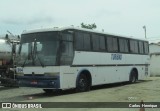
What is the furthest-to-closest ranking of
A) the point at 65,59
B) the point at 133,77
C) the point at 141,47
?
the point at 141,47 → the point at 133,77 → the point at 65,59

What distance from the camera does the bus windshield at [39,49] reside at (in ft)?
62.8

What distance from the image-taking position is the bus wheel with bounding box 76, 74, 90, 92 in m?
20.7

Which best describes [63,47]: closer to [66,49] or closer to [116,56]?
[66,49]

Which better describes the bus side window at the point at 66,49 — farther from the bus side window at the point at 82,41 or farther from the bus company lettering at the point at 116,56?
the bus company lettering at the point at 116,56

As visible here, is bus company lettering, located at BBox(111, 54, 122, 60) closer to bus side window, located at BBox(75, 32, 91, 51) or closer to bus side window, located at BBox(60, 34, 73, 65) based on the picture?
bus side window, located at BBox(75, 32, 91, 51)

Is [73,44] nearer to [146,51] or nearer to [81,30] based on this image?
[81,30]

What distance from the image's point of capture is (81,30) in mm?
21016

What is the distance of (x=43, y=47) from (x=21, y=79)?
2022mm

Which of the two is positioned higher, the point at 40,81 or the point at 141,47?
the point at 141,47

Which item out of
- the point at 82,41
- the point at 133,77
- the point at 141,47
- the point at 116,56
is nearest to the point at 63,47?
the point at 82,41

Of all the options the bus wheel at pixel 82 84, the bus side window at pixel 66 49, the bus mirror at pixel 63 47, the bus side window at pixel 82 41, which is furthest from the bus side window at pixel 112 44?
the bus mirror at pixel 63 47

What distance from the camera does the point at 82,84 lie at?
824 inches

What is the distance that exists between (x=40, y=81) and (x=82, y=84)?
2597 millimetres

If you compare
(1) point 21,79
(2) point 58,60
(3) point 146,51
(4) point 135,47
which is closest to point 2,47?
(1) point 21,79
